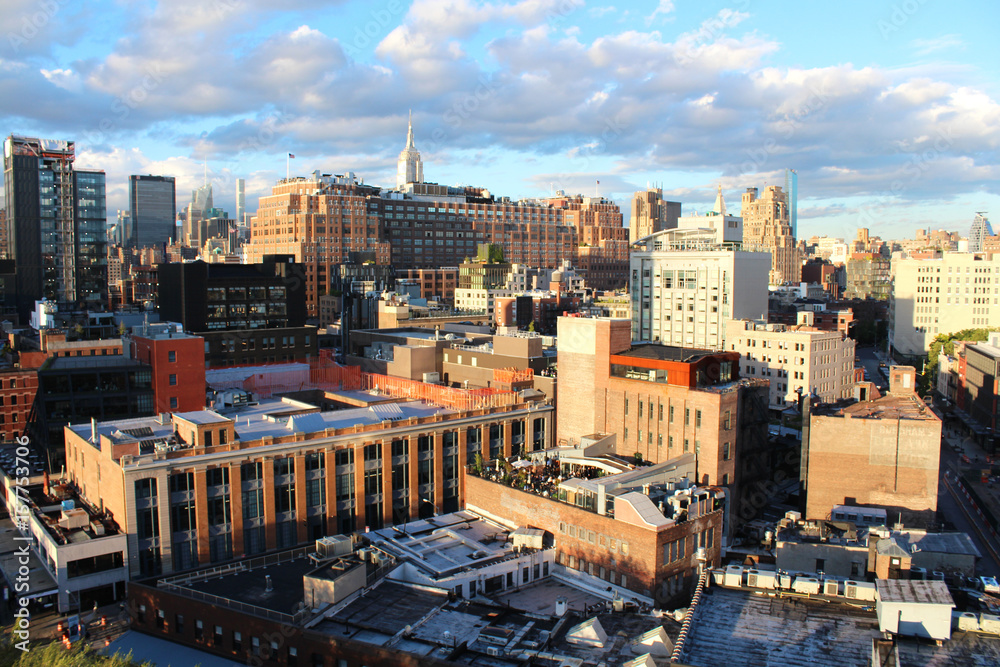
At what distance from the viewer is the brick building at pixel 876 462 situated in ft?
171

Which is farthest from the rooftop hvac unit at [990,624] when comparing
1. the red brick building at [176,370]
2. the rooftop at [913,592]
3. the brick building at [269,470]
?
the red brick building at [176,370]

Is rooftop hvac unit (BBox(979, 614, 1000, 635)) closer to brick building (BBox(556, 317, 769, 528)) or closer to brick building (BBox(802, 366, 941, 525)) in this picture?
brick building (BBox(556, 317, 769, 528))

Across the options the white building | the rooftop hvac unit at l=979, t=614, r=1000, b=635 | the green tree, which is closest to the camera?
the rooftop hvac unit at l=979, t=614, r=1000, b=635

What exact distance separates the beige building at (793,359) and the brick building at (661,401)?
37.0 meters

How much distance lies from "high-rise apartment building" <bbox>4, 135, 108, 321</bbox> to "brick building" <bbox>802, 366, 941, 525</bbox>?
5478 inches

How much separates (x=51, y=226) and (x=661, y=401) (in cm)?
14540

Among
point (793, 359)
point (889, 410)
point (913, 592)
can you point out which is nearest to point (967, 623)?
point (913, 592)

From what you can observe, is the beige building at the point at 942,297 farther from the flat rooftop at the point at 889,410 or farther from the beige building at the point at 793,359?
the flat rooftop at the point at 889,410

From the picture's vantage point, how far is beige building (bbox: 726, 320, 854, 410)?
309 ft

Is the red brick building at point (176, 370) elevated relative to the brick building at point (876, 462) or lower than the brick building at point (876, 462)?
elevated

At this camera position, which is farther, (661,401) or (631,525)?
(661,401)

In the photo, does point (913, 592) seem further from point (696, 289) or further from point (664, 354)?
point (696, 289)

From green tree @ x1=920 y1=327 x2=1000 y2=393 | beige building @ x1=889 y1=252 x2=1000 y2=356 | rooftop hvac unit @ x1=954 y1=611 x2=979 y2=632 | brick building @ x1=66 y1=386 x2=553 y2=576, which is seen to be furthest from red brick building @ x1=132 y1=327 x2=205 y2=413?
beige building @ x1=889 y1=252 x2=1000 y2=356

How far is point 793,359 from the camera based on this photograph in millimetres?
94688
